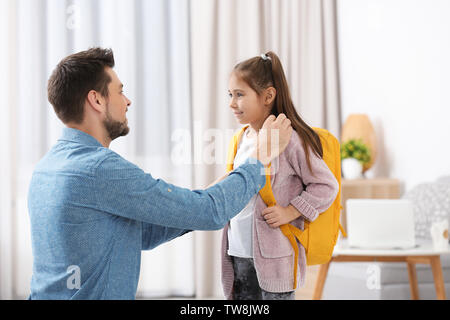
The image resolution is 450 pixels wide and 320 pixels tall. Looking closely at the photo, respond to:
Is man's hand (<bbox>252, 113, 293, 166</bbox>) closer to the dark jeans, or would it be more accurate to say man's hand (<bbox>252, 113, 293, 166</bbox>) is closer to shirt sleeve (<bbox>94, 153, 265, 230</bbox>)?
shirt sleeve (<bbox>94, 153, 265, 230</bbox>)

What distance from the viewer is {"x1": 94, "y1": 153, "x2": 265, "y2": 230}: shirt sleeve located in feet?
2.79

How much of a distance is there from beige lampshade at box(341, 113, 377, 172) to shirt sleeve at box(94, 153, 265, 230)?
2.39 meters

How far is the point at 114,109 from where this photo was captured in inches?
39.0

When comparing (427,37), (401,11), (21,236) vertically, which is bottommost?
(21,236)

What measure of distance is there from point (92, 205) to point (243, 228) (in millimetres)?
512

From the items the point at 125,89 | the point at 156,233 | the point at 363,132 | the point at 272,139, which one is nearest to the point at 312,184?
the point at 272,139

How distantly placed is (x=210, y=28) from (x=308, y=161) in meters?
2.33

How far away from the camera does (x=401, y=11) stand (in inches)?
118

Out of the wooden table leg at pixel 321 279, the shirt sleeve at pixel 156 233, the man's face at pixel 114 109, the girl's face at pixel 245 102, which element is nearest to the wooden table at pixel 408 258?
the wooden table leg at pixel 321 279

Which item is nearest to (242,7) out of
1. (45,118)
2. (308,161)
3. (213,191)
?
(45,118)

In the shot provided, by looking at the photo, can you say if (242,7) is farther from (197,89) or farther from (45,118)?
(45,118)

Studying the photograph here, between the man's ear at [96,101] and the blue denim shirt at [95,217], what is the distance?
102 millimetres

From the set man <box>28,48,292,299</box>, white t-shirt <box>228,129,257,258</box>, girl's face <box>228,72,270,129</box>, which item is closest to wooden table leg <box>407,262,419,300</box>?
white t-shirt <box>228,129,257,258</box>

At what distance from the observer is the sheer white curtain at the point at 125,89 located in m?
3.09
